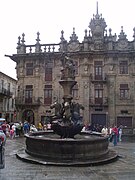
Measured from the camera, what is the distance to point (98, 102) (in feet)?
103

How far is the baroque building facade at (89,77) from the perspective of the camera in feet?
101

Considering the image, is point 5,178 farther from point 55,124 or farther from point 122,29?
point 122,29

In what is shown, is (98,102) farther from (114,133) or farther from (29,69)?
(114,133)

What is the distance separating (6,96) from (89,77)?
18.0 m

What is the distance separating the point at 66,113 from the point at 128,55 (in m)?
23.3

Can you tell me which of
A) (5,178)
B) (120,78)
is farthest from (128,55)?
(5,178)

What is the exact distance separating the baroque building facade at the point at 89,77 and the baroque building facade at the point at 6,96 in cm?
813

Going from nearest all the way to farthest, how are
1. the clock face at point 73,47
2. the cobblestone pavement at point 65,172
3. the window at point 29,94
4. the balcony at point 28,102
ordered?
1. the cobblestone pavement at point 65,172
2. the balcony at point 28,102
3. the clock face at point 73,47
4. the window at point 29,94

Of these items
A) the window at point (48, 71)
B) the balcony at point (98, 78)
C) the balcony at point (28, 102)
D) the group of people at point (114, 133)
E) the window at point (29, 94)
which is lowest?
the group of people at point (114, 133)

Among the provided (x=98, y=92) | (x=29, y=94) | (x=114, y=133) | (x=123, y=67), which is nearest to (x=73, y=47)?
(x=98, y=92)

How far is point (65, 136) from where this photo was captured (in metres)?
10.3

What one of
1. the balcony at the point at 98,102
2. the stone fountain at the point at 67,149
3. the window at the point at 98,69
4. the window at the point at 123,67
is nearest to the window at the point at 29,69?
the window at the point at 98,69

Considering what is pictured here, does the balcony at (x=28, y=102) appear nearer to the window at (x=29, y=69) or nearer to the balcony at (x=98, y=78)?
the window at (x=29, y=69)

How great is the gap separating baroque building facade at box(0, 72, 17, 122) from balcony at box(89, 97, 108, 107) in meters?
14.9
